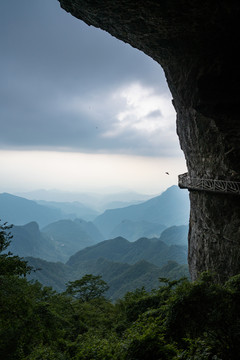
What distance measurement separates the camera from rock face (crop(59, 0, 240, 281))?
13.5 metres

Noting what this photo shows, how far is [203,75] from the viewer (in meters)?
16.7

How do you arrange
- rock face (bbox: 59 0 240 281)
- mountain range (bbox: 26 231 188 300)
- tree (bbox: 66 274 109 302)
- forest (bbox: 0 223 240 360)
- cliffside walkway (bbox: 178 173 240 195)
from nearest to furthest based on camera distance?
forest (bbox: 0 223 240 360) < rock face (bbox: 59 0 240 281) < cliffside walkway (bbox: 178 173 240 195) < tree (bbox: 66 274 109 302) < mountain range (bbox: 26 231 188 300)

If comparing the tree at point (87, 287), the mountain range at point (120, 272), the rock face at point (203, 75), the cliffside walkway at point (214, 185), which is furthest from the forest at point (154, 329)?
the mountain range at point (120, 272)

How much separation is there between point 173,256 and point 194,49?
7555 inches

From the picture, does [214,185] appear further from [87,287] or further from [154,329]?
[87,287]

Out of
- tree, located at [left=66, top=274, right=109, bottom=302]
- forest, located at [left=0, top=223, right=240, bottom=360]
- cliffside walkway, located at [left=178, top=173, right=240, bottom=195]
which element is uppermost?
cliffside walkway, located at [left=178, top=173, right=240, bottom=195]

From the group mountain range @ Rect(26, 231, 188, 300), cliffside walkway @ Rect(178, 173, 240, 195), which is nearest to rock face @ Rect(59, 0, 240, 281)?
cliffside walkway @ Rect(178, 173, 240, 195)

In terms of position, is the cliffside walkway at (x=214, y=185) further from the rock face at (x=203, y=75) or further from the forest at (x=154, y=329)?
the forest at (x=154, y=329)

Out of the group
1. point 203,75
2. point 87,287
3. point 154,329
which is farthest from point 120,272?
point 154,329

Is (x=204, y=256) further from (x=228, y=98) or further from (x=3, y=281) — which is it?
(x=3, y=281)

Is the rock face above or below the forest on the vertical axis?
above

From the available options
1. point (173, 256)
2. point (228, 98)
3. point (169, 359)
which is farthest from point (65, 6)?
point (173, 256)

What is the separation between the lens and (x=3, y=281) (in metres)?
8.08

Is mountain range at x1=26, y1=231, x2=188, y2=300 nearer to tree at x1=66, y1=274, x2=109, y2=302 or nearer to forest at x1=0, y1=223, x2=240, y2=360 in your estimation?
tree at x1=66, y1=274, x2=109, y2=302
